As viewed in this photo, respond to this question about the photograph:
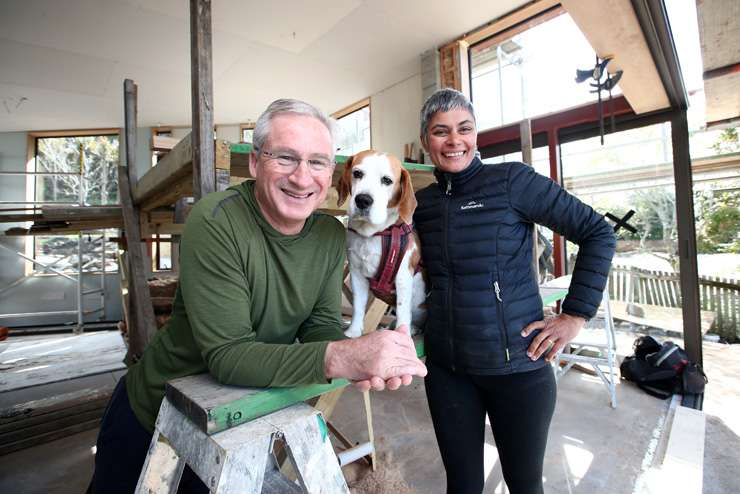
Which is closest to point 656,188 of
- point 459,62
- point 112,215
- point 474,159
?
point 459,62

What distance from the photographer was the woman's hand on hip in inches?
47.1

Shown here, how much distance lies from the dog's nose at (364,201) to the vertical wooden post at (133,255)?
2.44 meters

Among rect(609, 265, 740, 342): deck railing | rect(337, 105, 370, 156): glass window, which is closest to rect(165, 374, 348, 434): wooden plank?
rect(609, 265, 740, 342): deck railing

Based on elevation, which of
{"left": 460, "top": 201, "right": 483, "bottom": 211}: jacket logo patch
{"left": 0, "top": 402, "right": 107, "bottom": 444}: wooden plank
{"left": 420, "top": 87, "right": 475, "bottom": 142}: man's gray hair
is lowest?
{"left": 0, "top": 402, "right": 107, "bottom": 444}: wooden plank

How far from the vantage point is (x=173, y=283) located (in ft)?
12.3

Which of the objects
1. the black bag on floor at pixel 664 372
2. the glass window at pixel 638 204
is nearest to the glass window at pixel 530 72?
the glass window at pixel 638 204

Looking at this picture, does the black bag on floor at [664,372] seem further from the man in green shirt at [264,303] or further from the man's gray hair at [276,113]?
the man's gray hair at [276,113]

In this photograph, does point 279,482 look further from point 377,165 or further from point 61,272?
point 61,272

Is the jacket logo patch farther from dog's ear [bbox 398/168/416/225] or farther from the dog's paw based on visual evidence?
the dog's paw

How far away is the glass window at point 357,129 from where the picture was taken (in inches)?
274

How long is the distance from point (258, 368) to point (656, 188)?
4793 millimetres

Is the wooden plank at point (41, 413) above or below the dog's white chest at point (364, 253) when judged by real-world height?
below

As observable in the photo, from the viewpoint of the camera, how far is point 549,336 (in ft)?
3.93

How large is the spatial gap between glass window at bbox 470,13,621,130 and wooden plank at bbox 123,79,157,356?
170 inches
